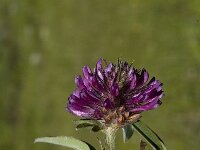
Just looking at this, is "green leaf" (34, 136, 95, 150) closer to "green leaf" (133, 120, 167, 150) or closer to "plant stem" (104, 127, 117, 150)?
"plant stem" (104, 127, 117, 150)

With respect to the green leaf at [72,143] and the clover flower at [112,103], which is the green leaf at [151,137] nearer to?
the clover flower at [112,103]

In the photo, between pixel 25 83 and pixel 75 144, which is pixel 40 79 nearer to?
pixel 25 83

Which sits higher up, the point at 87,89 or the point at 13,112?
the point at 13,112

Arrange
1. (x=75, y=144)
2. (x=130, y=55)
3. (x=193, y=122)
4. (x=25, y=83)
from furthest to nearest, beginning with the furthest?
(x=25, y=83) → (x=130, y=55) → (x=193, y=122) → (x=75, y=144)

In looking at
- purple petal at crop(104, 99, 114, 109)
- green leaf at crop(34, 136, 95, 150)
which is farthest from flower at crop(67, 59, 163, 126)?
green leaf at crop(34, 136, 95, 150)

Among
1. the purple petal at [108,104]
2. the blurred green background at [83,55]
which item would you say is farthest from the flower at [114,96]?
the blurred green background at [83,55]

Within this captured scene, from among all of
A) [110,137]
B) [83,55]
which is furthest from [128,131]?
[83,55]

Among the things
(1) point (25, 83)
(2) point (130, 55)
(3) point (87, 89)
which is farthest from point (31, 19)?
(3) point (87, 89)
